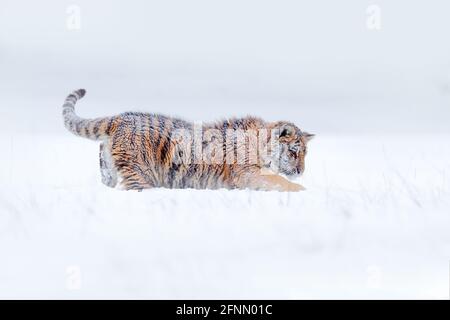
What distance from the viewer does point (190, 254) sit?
5.03m

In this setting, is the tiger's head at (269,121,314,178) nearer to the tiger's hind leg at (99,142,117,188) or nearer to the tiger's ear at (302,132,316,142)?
the tiger's ear at (302,132,316,142)

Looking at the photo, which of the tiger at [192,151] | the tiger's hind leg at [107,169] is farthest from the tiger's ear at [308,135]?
the tiger's hind leg at [107,169]

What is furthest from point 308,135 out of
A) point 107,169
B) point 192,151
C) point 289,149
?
point 107,169

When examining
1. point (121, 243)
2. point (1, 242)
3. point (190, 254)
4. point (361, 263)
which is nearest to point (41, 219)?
point (1, 242)

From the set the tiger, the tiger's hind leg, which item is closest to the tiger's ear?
the tiger

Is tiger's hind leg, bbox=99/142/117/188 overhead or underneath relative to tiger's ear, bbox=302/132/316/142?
underneath

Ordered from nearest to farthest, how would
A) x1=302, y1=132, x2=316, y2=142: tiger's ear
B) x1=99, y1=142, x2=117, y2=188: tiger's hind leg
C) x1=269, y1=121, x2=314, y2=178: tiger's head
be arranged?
x1=99, y1=142, x2=117, y2=188: tiger's hind leg → x1=269, y1=121, x2=314, y2=178: tiger's head → x1=302, y1=132, x2=316, y2=142: tiger's ear

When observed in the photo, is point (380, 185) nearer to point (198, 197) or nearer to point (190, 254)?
point (198, 197)

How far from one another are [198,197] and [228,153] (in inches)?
105

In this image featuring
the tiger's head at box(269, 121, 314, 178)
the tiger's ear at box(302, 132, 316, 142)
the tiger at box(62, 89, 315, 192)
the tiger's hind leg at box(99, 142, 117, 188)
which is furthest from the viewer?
the tiger's ear at box(302, 132, 316, 142)

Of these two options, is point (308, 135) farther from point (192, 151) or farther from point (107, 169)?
A: point (107, 169)

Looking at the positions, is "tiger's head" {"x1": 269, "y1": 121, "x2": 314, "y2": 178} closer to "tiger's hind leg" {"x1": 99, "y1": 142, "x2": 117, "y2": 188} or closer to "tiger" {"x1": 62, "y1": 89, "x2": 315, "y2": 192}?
"tiger" {"x1": 62, "y1": 89, "x2": 315, "y2": 192}

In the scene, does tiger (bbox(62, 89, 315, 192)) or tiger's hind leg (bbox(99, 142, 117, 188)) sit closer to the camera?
tiger (bbox(62, 89, 315, 192))

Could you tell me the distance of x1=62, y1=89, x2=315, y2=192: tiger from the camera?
27.7ft
